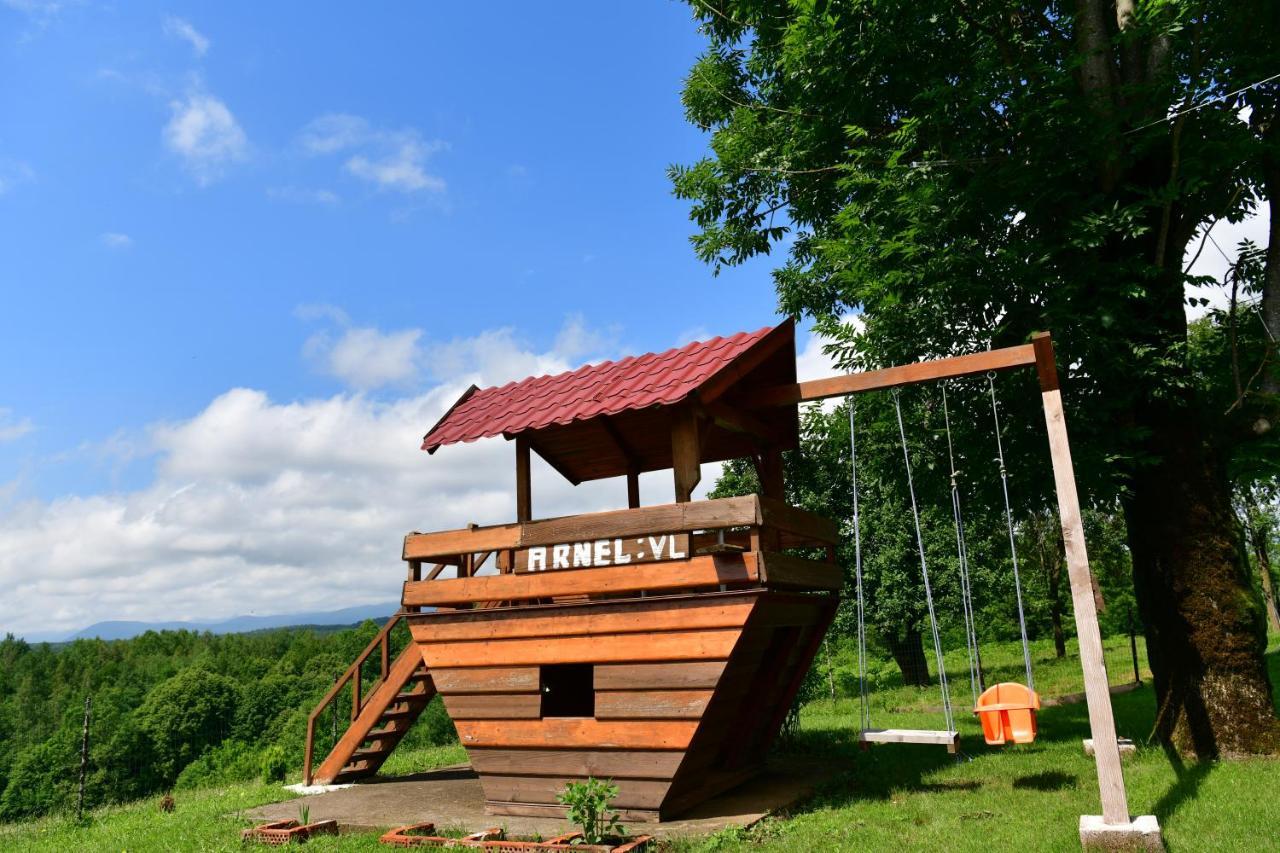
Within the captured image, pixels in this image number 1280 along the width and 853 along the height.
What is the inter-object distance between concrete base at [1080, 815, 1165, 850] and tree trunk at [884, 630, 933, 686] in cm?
1779

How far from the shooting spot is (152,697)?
55.5 meters

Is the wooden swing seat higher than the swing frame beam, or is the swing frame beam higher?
the swing frame beam

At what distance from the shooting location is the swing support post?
23.0 ft

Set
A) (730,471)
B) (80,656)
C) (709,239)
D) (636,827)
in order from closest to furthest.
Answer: (636,827), (709,239), (730,471), (80,656)

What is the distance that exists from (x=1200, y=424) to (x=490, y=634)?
8.93 m

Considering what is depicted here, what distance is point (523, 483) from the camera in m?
10.6

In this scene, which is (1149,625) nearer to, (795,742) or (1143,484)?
(1143,484)

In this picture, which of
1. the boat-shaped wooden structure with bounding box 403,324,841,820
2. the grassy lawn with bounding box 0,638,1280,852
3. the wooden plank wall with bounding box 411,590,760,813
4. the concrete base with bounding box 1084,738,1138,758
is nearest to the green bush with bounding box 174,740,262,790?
the grassy lawn with bounding box 0,638,1280,852

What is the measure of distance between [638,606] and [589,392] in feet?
8.62

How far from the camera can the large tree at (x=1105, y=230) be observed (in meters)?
10.2

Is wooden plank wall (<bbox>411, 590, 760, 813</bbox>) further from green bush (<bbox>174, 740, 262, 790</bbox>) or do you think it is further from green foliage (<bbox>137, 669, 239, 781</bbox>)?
green foliage (<bbox>137, 669, 239, 781</bbox>)

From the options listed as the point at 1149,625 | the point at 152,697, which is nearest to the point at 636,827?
the point at 1149,625

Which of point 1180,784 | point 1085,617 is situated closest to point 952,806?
point 1180,784

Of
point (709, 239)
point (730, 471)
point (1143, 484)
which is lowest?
point (1143, 484)
